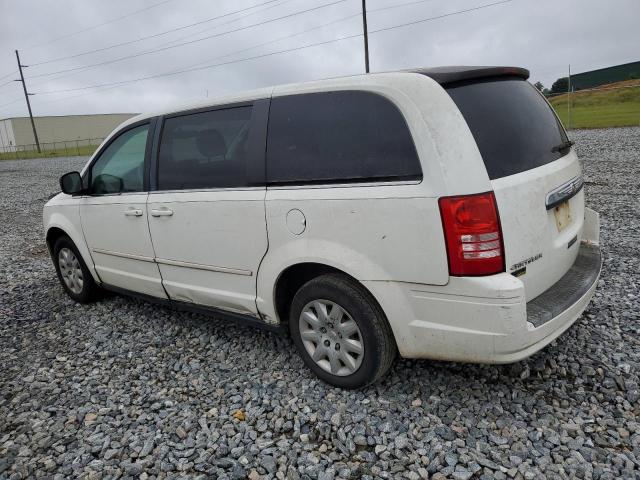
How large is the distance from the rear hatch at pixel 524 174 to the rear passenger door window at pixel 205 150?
1420 mm

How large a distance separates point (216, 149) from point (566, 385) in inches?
107

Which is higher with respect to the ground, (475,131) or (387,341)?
(475,131)

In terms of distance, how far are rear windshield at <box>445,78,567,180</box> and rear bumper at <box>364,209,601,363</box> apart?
0.60m

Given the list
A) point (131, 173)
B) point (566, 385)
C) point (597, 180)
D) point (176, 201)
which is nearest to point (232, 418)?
point (176, 201)

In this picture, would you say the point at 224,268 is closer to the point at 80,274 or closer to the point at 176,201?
the point at 176,201

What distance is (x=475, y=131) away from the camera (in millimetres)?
2592

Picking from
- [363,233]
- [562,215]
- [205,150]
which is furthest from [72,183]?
[562,215]

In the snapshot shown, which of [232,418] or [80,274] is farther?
→ [80,274]

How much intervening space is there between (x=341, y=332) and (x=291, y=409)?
551mm

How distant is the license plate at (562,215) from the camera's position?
9.45 ft

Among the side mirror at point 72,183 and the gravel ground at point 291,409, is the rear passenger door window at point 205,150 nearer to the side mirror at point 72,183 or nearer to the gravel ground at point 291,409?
the side mirror at point 72,183

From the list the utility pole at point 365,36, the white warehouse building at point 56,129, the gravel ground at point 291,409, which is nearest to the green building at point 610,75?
the utility pole at point 365,36

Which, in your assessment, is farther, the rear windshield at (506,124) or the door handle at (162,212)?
the door handle at (162,212)

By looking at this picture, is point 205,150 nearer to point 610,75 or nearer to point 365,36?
point 365,36
